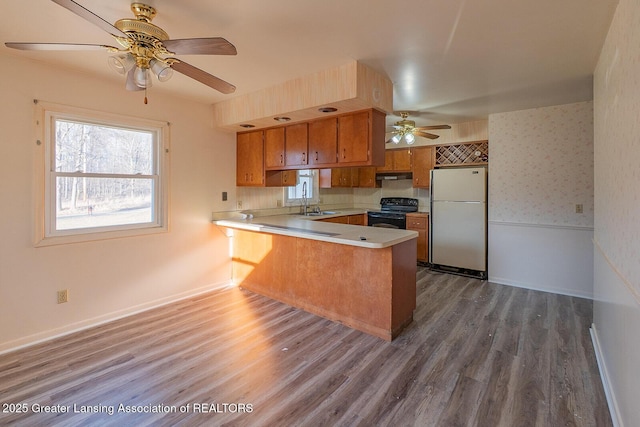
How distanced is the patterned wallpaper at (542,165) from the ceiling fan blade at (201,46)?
394cm

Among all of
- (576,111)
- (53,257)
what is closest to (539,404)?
(576,111)

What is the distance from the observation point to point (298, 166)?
362cm

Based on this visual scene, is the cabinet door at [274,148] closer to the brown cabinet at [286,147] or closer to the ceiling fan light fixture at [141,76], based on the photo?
the brown cabinet at [286,147]

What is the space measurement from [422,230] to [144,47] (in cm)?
455

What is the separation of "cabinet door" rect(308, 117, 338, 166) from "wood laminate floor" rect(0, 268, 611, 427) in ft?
5.55

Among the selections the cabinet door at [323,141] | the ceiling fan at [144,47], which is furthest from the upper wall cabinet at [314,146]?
the ceiling fan at [144,47]

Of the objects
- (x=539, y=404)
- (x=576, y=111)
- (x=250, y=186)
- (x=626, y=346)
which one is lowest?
(x=539, y=404)

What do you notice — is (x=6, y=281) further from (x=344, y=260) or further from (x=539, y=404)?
(x=539, y=404)

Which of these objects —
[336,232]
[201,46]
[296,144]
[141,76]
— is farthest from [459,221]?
[141,76]

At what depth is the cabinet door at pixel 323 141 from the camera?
3.24 m

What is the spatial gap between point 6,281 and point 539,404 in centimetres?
405

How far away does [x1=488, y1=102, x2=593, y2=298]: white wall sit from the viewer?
146 inches

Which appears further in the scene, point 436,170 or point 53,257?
point 436,170

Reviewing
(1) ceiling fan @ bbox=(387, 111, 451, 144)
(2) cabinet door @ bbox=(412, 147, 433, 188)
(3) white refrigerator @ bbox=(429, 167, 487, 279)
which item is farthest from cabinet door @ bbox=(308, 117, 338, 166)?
(2) cabinet door @ bbox=(412, 147, 433, 188)
